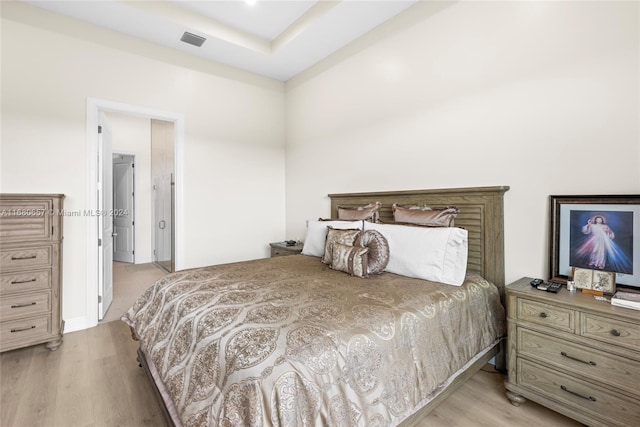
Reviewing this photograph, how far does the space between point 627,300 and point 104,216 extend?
4.30m

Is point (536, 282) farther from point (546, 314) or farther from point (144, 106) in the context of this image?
point (144, 106)

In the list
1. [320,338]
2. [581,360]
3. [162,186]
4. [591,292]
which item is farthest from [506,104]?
[162,186]

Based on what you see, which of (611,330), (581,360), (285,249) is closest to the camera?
(611,330)

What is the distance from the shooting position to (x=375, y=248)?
223 centimetres

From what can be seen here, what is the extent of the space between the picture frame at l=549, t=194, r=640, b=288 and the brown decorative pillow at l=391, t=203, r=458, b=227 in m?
0.63

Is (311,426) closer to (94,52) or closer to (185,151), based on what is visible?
(185,151)

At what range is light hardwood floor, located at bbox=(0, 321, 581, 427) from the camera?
1.71 meters

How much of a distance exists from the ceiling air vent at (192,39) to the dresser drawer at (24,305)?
9.19 ft

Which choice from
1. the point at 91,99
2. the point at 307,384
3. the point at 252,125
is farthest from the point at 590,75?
the point at 91,99

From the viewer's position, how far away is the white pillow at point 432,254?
200 centimetres

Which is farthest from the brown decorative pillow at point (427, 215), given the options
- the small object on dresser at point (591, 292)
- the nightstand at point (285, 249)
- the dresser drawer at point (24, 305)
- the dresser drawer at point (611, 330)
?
Result: the dresser drawer at point (24, 305)

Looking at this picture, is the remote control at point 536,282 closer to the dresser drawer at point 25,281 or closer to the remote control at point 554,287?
the remote control at point 554,287

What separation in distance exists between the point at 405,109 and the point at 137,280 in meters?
4.74

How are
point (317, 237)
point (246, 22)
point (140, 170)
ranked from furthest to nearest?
point (140, 170) → point (246, 22) → point (317, 237)
